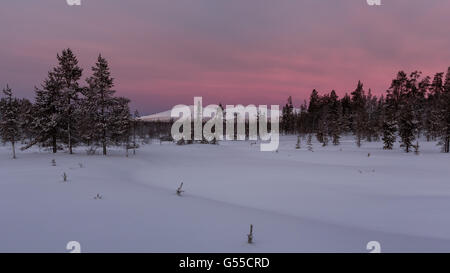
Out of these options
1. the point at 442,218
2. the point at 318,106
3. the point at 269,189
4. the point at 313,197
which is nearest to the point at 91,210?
the point at 269,189

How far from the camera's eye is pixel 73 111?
1075 inches

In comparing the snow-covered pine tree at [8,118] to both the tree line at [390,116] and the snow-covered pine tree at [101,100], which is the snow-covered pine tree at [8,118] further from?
the tree line at [390,116]

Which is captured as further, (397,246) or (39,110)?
(39,110)

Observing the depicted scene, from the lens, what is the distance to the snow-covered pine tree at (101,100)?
27000 millimetres

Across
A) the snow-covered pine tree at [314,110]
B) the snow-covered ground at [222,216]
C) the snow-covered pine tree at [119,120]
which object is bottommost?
the snow-covered ground at [222,216]

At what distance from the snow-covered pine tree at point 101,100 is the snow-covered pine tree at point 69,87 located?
1829mm

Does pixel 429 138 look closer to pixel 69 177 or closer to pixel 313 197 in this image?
pixel 313 197

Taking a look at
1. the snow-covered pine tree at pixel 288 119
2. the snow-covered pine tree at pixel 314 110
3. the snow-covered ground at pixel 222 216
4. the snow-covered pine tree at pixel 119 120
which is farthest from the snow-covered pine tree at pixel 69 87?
the snow-covered pine tree at pixel 288 119

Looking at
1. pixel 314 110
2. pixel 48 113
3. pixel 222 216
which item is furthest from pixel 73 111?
pixel 314 110

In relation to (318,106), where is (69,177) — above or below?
below

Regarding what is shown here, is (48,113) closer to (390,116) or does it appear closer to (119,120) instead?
(119,120)

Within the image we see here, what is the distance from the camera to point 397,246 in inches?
260

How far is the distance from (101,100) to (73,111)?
367 centimetres

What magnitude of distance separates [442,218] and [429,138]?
59.1 meters
